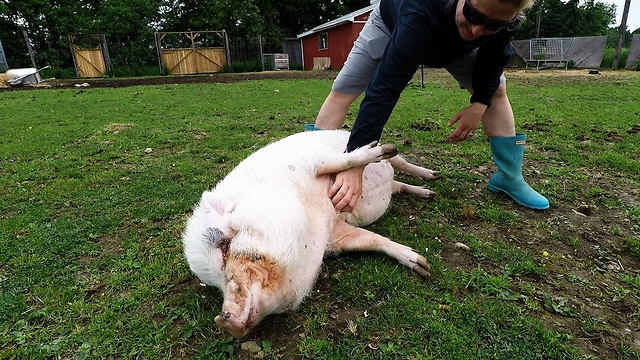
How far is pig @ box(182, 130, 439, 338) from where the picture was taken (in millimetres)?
1541

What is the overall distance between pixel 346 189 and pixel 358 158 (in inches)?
7.2

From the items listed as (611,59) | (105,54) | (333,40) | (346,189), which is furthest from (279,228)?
(333,40)

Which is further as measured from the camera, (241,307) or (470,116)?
(470,116)

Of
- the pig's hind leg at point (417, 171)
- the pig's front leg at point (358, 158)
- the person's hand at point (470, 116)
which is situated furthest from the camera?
the pig's hind leg at point (417, 171)

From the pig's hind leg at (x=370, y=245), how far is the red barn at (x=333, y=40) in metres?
19.5

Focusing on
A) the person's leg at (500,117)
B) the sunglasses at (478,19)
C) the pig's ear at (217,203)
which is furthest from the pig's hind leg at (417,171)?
the pig's ear at (217,203)

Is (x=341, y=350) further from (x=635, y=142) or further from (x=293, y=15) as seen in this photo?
(x=293, y=15)

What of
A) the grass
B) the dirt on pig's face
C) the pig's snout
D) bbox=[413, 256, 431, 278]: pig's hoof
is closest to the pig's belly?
the grass

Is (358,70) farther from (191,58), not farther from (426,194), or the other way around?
(191,58)

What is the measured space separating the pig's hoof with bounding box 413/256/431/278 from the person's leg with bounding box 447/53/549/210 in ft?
4.00

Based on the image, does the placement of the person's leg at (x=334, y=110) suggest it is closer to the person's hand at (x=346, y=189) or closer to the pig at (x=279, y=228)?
the pig at (x=279, y=228)

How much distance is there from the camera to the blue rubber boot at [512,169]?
2.85 metres

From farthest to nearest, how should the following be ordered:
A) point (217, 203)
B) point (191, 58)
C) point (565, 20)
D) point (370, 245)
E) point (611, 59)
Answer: point (565, 20)
point (191, 58)
point (611, 59)
point (370, 245)
point (217, 203)

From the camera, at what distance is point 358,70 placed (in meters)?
2.94
